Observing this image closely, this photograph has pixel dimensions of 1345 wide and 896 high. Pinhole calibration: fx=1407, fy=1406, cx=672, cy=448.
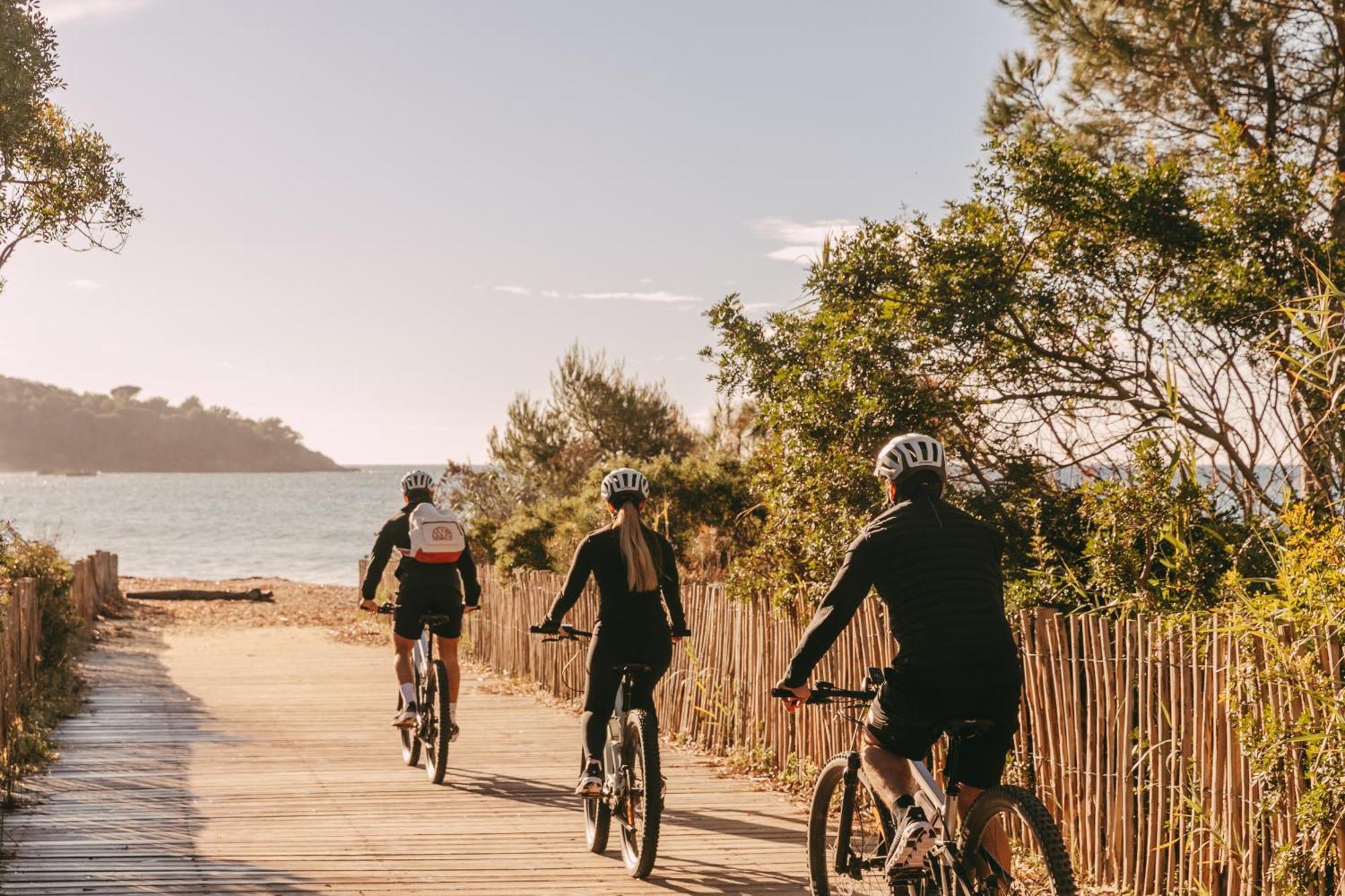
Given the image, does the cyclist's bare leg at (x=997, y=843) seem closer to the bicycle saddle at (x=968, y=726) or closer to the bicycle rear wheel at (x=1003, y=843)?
the bicycle rear wheel at (x=1003, y=843)

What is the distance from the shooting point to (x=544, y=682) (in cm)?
1407

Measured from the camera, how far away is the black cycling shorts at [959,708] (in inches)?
178

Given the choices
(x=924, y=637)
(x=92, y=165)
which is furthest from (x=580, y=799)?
(x=92, y=165)

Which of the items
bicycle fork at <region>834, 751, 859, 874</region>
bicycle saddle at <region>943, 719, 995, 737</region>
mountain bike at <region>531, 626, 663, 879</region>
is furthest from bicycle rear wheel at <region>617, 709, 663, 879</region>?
bicycle saddle at <region>943, 719, 995, 737</region>

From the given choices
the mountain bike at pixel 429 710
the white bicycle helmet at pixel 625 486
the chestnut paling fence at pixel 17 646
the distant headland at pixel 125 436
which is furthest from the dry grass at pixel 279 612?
the distant headland at pixel 125 436

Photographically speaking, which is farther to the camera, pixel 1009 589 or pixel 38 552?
pixel 38 552

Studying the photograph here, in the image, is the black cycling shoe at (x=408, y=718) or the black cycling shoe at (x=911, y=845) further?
the black cycling shoe at (x=408, y=718)

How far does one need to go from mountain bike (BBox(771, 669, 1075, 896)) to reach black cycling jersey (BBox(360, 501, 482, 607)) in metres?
4.44

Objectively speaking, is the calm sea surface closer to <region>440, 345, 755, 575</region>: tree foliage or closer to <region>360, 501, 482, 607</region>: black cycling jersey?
<region>440, 345, 755, 575</region>: tree foliage

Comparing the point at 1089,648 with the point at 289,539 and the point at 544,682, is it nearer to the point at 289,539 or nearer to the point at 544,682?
the point at 544,682

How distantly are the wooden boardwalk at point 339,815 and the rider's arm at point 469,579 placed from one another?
1.17 meters

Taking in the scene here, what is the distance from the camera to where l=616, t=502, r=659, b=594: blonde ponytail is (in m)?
6.82

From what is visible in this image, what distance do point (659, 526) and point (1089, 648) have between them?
10.2 m

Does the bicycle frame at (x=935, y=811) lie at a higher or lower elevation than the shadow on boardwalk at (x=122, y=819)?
higher
